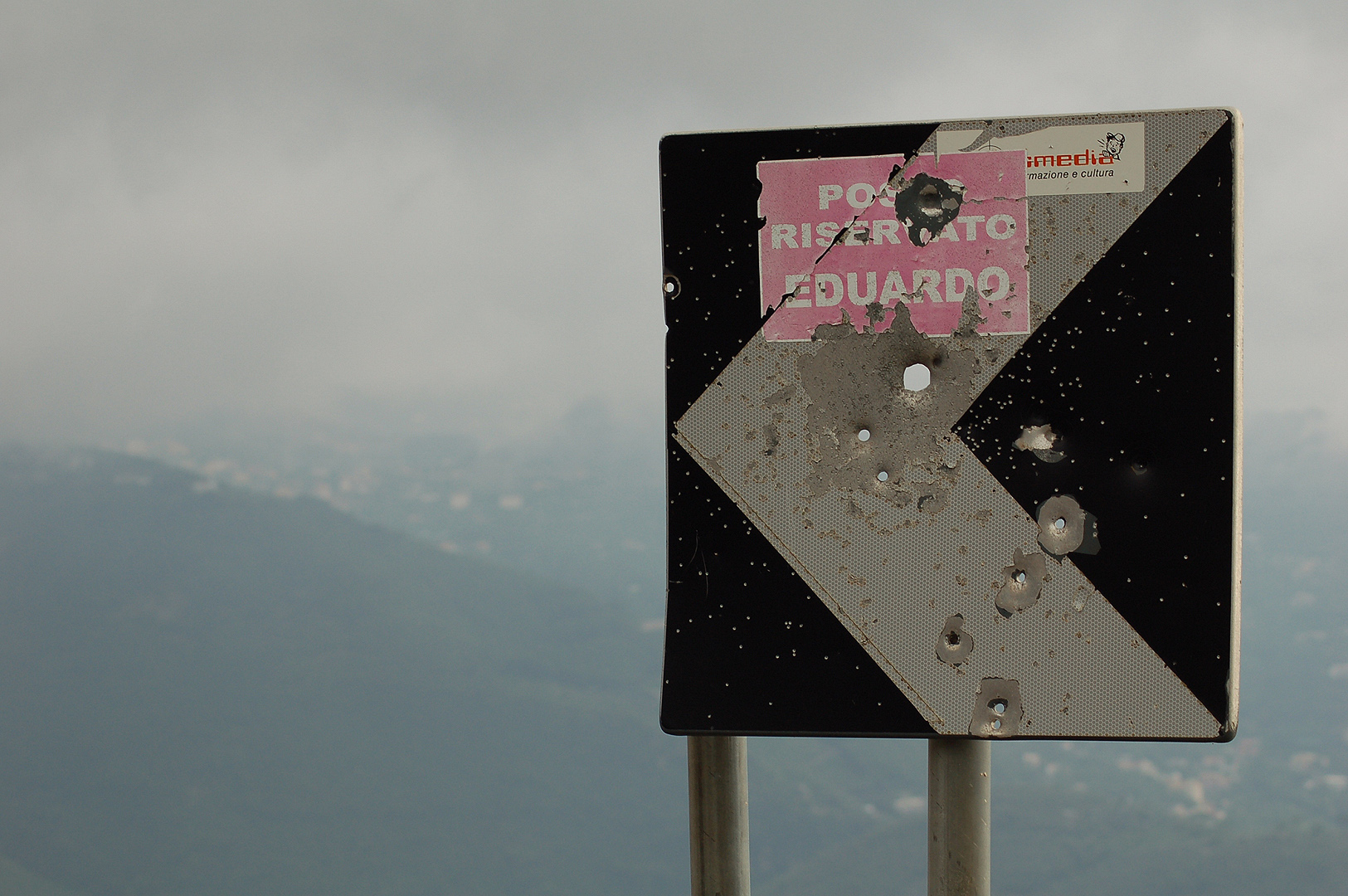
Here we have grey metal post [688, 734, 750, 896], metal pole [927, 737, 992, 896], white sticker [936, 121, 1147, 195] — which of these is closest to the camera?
white sticker [936, 121, 1147, 195]

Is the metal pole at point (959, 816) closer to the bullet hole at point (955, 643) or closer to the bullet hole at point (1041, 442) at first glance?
the bullet hole at point (955, 643)

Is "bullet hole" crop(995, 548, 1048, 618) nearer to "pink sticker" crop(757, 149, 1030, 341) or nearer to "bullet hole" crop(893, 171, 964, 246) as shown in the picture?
"pink sticker" crop(757, 149, 1030, 341)

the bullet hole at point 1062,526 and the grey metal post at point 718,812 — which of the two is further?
the grey metal post at point 718,812

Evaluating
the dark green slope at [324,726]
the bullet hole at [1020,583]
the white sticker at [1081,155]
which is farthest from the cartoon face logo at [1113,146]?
the dark green slope at [324,726]

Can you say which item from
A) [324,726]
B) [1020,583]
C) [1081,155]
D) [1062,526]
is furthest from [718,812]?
[324,726]

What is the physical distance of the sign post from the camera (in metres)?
2.40

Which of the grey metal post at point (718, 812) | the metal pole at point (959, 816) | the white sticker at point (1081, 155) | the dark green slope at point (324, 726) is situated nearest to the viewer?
the white sticker at point (1081, 155)

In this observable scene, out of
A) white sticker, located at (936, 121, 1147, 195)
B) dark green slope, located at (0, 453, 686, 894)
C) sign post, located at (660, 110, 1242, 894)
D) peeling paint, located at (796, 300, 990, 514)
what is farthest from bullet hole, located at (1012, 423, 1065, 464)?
dark green slope, located at (0, 453, 686, 894)

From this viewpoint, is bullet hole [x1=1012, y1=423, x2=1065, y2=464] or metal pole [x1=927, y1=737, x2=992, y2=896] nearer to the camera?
bullet hole [x1=1012, y1=423, x2=1065, y2=464]

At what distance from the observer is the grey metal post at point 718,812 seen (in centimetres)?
314

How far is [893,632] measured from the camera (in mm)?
2498

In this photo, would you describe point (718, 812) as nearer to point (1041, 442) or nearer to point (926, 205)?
point (1041, 442)

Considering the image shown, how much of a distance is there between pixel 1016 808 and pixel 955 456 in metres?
134

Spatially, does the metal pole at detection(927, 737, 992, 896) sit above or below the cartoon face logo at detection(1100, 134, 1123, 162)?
below
